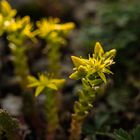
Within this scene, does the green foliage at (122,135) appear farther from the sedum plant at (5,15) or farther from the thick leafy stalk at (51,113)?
the sedum plant at (5,15)

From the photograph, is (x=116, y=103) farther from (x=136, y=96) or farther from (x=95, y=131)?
(x=95, y=131)

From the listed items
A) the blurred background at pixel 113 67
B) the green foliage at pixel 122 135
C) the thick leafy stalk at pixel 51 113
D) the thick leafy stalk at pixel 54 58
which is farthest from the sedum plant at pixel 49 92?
the green foliage at pixel 122 135

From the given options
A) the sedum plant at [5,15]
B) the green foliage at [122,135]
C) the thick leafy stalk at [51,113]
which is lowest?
the green foliage at [122,135]

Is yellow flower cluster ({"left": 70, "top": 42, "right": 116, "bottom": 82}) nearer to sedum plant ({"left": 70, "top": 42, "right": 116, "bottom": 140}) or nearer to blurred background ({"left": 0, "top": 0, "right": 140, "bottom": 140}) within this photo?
sedum plant ({"left": 70, "top": 42, "right": 116, "bottom": 140})

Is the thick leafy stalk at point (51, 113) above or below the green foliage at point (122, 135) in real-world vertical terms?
above

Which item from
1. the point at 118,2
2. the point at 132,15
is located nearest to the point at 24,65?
the point at 132,15

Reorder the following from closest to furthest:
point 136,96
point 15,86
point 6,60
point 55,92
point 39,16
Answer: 1. point 55,92
2. point 136,96
3. point 15,86
4. point 6,60
5. point 39,16

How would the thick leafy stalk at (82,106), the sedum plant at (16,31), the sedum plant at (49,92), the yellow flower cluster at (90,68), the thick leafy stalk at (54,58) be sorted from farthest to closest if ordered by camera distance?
the thick leafy stalk at (54,58), the sedum plant at (16,31), the sedum plant at (49,92), the thick leafy stalk at (82,106), the yellow flower cluster at (90,68)
